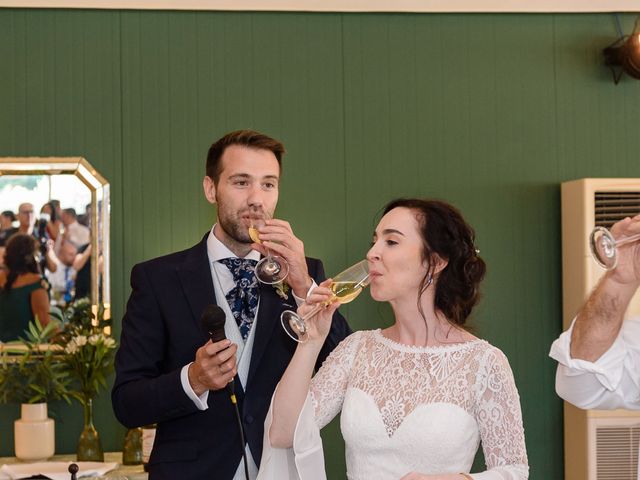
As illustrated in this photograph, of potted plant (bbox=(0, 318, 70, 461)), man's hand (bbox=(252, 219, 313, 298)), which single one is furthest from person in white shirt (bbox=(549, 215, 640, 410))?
potted plant (bbox=(0, 318, 70, 461))

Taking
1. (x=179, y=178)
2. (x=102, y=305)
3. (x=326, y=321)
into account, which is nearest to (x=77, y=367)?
(x=102, y=305)

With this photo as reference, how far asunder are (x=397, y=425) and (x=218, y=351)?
52 cm

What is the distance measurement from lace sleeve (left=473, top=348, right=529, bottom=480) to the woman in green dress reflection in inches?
104

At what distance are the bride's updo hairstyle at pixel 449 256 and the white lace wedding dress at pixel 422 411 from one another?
0.47 ft

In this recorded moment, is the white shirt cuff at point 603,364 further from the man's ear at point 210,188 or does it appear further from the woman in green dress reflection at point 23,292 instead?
the woman in green dress reflection at point 23,292

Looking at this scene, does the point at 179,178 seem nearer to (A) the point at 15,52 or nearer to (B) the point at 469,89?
(A) the point at 15,52

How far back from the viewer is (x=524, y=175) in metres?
4.98

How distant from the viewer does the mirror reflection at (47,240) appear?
180 inches

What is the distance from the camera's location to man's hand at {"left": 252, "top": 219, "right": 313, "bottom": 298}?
263 centimetres

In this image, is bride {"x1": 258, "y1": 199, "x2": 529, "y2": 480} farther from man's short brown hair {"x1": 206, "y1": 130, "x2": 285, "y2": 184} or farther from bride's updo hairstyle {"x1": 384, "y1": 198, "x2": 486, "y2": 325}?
man's short brown hair {"x1": 206, "y1": 130, "x2": 285, "y2": 184}

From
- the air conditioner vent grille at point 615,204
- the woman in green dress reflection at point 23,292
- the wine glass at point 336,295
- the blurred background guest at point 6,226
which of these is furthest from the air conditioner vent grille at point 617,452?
the blurred background guest at point 6,226

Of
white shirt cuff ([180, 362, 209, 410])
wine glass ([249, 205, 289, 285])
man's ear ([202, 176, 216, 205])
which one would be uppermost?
man's ear ([202, 176, 216, 205])

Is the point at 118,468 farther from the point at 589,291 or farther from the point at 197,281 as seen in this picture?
the point at 589,291

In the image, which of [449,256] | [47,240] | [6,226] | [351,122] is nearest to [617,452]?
[351,122]
